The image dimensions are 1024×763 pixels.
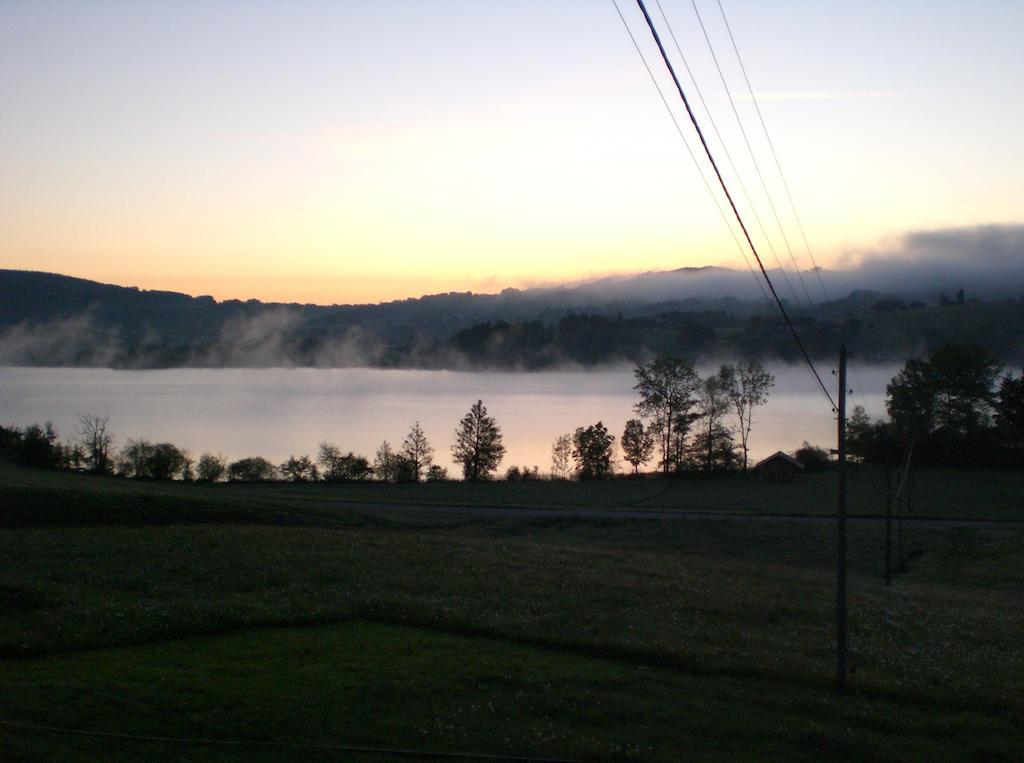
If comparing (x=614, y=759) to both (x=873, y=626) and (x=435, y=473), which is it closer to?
(x=873, y=626)

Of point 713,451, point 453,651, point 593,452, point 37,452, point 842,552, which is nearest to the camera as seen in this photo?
point 842,552

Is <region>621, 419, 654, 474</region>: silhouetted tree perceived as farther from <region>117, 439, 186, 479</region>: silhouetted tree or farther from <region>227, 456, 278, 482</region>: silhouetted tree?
<region>117, 439, 186, 479</region>: silhouetted tree

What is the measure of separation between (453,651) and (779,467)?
51561 mm

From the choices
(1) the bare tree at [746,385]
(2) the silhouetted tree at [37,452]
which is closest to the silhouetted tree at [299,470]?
(2) the silhouetted tree at [37,452]

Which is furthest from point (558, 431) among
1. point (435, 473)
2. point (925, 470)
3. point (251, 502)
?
point (251, 502)

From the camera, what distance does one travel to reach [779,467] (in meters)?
61.0

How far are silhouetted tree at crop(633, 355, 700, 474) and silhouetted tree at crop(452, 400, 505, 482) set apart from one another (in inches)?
534

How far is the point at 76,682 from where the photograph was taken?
1070 cm

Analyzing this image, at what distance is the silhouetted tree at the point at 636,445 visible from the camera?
7756 centimetres

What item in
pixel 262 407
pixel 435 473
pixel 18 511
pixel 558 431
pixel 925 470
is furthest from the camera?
pixel 262 407

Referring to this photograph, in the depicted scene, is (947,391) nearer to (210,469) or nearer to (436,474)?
(436,474)

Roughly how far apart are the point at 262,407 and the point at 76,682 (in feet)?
370

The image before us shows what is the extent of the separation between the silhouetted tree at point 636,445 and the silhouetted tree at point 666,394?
1.43m

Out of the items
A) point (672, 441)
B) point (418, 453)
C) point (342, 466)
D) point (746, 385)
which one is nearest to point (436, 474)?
point (418, 453)
